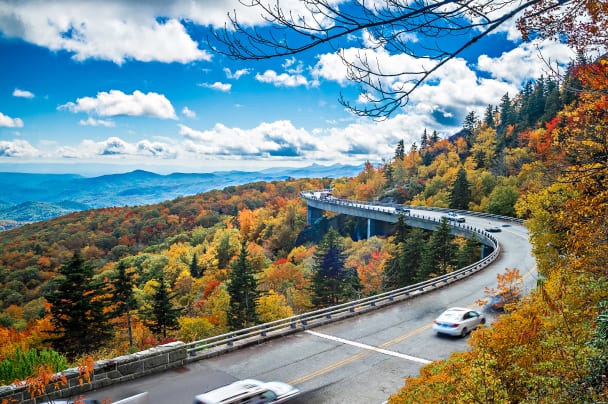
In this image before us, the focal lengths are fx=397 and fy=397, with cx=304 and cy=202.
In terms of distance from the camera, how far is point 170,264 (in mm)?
83438

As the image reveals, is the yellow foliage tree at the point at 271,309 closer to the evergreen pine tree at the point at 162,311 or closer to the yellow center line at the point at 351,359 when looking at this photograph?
the evergreen pine tree at the point at 162,311

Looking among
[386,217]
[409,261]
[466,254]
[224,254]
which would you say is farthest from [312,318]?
[224,254]

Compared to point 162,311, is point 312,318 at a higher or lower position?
higher

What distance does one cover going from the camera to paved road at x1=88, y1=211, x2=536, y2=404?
11.8 m

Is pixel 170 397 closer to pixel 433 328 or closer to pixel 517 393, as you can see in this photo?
pixel 517 393

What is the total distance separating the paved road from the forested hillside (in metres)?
3.80

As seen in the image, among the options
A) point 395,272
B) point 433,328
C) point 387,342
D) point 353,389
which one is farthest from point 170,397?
point 395,272

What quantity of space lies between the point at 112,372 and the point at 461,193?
2720 inches

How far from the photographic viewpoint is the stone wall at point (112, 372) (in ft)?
33.6

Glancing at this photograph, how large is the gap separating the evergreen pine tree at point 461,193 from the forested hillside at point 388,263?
35cm

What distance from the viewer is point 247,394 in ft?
32.4

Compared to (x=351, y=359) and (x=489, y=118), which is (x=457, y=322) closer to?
(x=351, y=359)

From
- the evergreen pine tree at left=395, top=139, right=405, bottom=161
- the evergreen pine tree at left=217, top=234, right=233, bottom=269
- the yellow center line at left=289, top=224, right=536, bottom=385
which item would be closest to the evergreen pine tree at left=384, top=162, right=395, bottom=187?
the evergreen pine tree at left=395, top=139, right=405, bottom=161

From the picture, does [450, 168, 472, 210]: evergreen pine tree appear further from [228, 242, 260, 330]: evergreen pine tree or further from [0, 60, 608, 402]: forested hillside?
[228, 242, 260, 330]: evergreen pine tree
